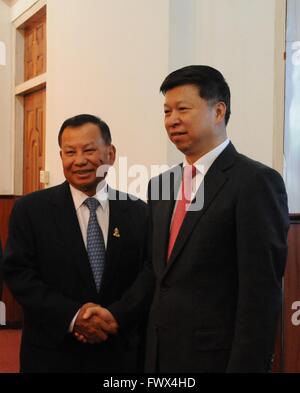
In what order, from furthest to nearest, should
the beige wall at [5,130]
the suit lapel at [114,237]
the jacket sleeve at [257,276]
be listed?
the beige wall at [5,130] < the suit lapel at [114,237] < the jacket sleeve at [257,276]

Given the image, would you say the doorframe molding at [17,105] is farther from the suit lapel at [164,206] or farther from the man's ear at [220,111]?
the man's ear at [220,111]

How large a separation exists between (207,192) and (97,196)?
1.82 feet

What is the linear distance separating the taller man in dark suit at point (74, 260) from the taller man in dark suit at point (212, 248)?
0.77ft

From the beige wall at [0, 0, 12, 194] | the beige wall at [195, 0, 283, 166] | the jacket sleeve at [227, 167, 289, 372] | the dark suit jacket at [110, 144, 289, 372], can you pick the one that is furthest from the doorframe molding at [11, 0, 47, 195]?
the jacket sleeve at [227, 167, 289, 372]

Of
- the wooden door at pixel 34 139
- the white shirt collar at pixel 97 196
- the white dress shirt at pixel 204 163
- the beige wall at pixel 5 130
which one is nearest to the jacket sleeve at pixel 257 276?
the white dress shirt at pixel 204 163

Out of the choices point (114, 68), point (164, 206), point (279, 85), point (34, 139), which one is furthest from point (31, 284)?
point (34, 139)

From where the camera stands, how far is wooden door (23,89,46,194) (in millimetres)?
5812

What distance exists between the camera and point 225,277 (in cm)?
147

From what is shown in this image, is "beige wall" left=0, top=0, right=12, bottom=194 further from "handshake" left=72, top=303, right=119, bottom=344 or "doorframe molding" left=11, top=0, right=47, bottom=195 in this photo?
"handshake" left=72, top=303, right=119, bottom=344

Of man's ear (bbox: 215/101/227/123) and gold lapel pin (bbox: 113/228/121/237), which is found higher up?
man's ear (bbox: 215/101/227/123)

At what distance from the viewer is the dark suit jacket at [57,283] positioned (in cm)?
176

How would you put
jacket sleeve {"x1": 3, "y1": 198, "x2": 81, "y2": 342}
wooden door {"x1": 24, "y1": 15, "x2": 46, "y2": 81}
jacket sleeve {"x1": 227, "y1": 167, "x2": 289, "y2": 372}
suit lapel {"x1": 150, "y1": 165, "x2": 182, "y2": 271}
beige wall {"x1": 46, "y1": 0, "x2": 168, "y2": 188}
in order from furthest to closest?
wooden door {"x1": 24, "y1": 15, "x2": 46, "y2": 81}, beige wall {"x1": 46, "y1": 0, "x2": 168, "y2": 188}, jacket sleeve {"x1": 3, "y1": 198, "x2": 81, "y2": 342}, suit lapel {"x1": 150, "y1": 165, "x2": 182, "y2": 271}, jacket sleeve {"x1": 227, "y1": 167, "x2": 289, "y2": 372}

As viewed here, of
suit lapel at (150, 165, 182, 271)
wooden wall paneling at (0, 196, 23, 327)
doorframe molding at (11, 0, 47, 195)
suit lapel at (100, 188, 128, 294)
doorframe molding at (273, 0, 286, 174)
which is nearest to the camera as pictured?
suit lapel at (150, 165, 182, 271)

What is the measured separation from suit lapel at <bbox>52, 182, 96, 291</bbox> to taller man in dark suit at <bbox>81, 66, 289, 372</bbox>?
26cm
